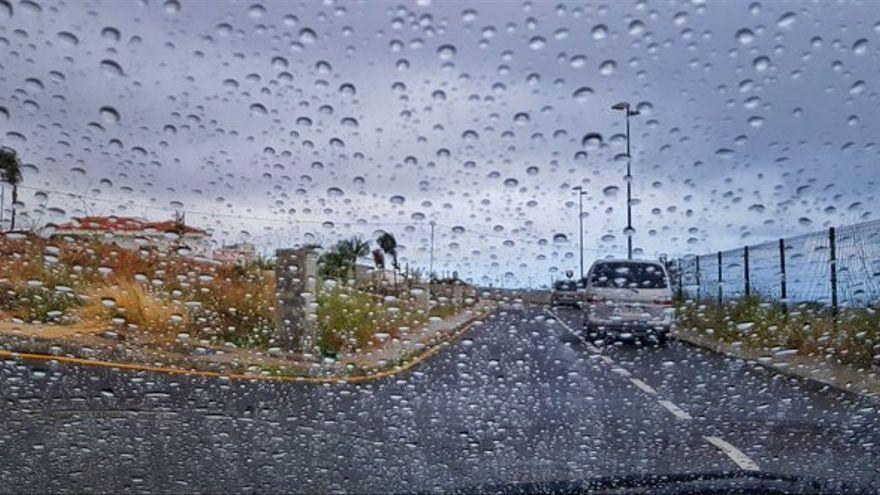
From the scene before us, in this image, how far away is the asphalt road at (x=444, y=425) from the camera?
5082 mm

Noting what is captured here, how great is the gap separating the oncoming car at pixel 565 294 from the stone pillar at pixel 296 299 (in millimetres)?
2076

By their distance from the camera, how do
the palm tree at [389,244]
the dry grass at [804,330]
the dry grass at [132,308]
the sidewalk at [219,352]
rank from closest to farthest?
the palm tree at [389,244], the dry grass at [132,308], the sidewalk at [219,352], the dry grass at [804,330]

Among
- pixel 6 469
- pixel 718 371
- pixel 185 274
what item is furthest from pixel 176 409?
pixel 718 371

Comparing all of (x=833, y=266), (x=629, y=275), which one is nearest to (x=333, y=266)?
(x=629, y=275)

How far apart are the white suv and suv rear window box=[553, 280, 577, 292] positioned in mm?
183

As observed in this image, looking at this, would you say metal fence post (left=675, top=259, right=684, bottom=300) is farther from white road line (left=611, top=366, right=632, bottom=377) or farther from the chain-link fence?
white road line (left=611, top=366, right=632, bottom=377)

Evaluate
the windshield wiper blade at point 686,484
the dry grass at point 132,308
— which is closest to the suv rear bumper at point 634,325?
the dry grass at point 132,308

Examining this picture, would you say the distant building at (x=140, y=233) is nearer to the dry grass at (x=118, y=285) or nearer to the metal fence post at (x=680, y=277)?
the dry grass at (x=118, y=285)

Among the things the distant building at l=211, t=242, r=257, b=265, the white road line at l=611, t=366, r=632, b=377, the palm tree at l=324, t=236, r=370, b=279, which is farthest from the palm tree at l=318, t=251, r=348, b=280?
the white road line at l=611, t=366, r=632, b=377

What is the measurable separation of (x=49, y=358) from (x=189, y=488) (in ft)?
13.5

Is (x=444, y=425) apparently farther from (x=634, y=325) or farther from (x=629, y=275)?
(x=634, y=325)

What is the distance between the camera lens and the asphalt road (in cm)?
508

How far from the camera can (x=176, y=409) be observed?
7.08m

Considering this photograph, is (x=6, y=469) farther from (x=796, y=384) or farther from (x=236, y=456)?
(x=796, y=384)
